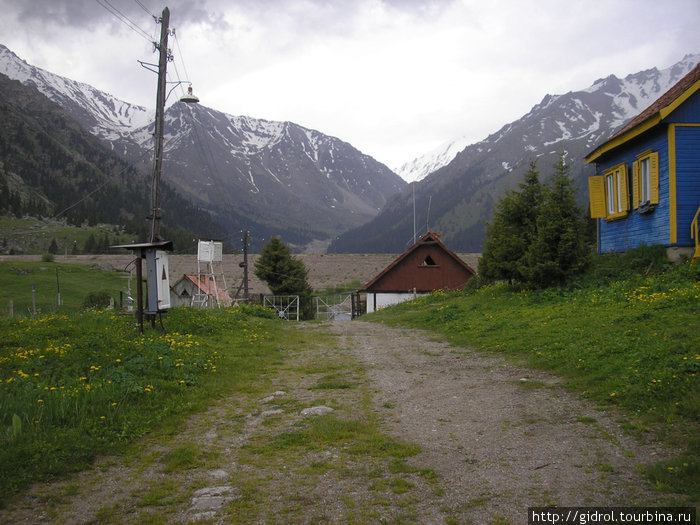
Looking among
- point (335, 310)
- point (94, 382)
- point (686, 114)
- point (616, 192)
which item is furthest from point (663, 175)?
point (335, 310)

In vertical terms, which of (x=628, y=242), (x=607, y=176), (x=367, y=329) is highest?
(x=607, y=176)

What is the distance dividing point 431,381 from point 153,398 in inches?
201

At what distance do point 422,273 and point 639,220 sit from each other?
1020 inches

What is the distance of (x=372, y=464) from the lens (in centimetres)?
571

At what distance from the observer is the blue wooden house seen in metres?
16.1

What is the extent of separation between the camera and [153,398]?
8258mm

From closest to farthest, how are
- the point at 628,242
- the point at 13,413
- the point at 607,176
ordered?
the point at 13,413 < the point at 628,242 < the point at 607,176

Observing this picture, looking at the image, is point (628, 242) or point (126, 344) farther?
point (628, 242)

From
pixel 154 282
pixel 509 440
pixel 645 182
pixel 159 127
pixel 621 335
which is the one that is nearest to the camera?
pixel 509 440

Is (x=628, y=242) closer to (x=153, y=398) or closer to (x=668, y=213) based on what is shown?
(x=668, y=213)

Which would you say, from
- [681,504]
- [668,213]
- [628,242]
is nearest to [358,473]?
[681,504]

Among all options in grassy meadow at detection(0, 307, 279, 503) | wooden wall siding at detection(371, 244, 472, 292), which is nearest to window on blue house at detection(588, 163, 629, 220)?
grassy meadow at detection(0, 307, 279, 503)

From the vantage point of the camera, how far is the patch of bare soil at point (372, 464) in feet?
15.2

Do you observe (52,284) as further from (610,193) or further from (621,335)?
(621,335)
